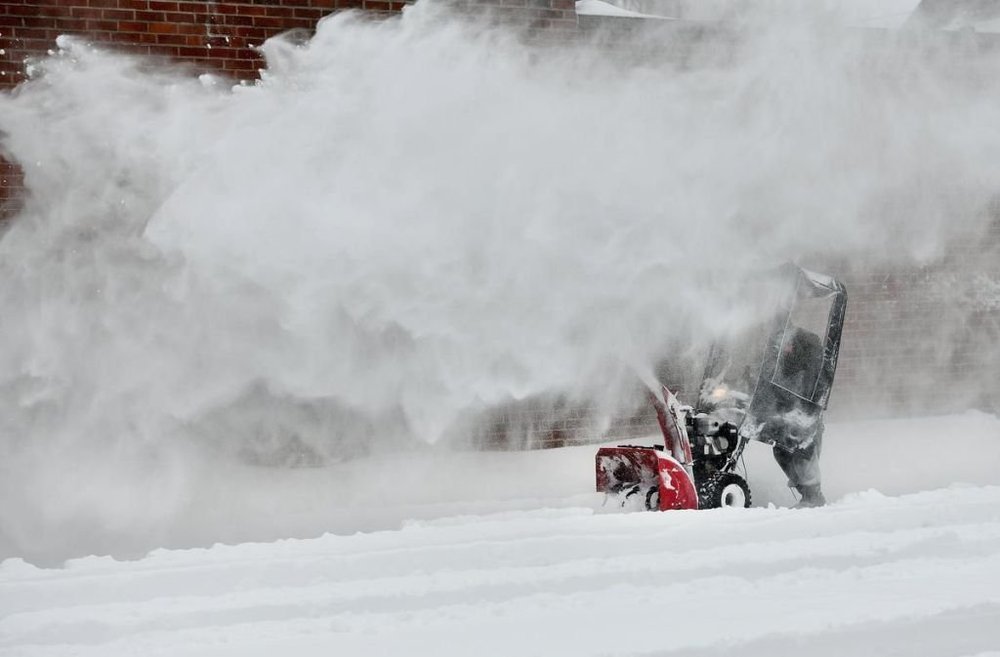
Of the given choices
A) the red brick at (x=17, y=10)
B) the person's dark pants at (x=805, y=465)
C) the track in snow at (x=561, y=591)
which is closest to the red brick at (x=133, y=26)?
the red brick at (x=17, y=10)

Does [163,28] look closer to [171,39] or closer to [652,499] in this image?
[171,39]

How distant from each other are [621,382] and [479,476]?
4.69ft

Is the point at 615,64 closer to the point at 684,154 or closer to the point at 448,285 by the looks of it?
the point at 684,154

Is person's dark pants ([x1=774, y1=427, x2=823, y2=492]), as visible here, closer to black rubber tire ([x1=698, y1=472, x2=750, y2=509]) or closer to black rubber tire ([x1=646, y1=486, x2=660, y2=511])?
black rubber tire ([x1=698, y1=472, x2=750, y2=509])

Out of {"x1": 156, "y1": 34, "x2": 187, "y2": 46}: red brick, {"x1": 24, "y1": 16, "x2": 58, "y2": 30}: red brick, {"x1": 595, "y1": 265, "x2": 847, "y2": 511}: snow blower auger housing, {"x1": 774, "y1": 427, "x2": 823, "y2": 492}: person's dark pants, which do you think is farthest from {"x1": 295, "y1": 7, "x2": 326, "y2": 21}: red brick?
{"x1": 774, "y1": 427, "x2": 823, "y2": 492}: person's dark pants

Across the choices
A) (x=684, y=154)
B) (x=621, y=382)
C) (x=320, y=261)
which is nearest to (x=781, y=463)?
(x=621, y=382)

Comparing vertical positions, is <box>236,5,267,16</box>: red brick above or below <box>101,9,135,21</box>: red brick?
above

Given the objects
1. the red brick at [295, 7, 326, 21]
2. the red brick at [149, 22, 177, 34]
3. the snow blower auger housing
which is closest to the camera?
the snow blower auger housing

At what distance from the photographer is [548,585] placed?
383 centimetres

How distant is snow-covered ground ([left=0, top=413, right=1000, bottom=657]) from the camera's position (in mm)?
3264

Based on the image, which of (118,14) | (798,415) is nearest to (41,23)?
(118,14)

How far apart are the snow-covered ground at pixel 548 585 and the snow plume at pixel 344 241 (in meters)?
0.77

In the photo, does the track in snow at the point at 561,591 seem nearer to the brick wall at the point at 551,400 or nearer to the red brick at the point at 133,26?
the brick wall at the point at 551,400

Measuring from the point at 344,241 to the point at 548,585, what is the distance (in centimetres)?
255
